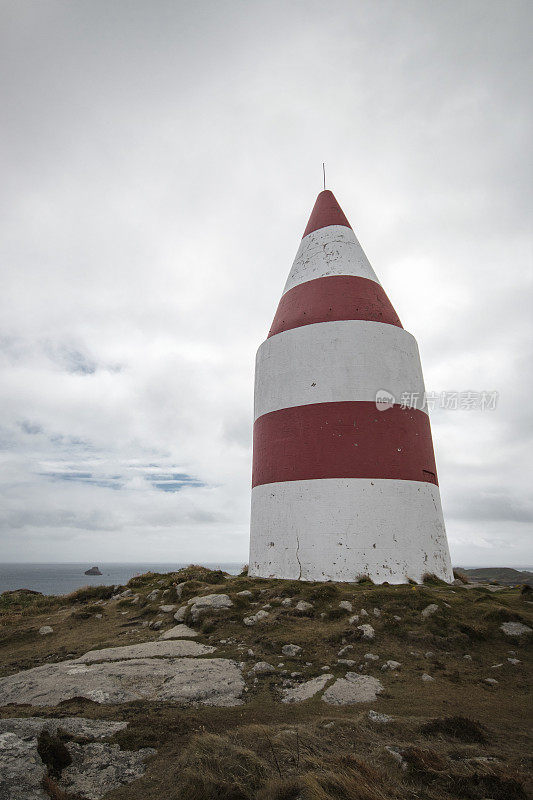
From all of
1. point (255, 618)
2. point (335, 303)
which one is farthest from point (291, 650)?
point (335, 303)

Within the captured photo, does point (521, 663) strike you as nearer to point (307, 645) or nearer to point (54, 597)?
point (307, 645)

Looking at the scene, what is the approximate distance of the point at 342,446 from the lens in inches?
432

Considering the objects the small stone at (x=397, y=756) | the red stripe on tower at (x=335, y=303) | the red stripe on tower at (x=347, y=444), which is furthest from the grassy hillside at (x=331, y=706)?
the red stripe on tower at (x=335, y=303)

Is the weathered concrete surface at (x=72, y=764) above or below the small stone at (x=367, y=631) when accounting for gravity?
below

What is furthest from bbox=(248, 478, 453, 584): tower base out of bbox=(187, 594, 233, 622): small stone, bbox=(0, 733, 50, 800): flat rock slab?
bbox=(0, 733, 50, 800): flat rock slab

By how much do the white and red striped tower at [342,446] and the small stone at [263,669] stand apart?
448cm

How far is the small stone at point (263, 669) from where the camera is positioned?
18.8ft

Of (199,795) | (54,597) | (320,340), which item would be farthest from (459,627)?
(54,597)

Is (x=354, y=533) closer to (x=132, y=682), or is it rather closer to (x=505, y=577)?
(x=132, y=682)

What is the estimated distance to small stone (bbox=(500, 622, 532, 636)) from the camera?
22.2ft

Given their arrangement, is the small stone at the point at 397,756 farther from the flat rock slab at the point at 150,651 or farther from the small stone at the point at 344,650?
the flat rock slab at the point at 150,651

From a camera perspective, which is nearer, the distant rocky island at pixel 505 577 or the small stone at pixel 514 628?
the small stone at pixel 514 628

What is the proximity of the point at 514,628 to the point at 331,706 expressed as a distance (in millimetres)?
3854

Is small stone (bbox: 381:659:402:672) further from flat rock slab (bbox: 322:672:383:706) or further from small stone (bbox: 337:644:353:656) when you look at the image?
small stone (bbox: 337:644:353:656)
